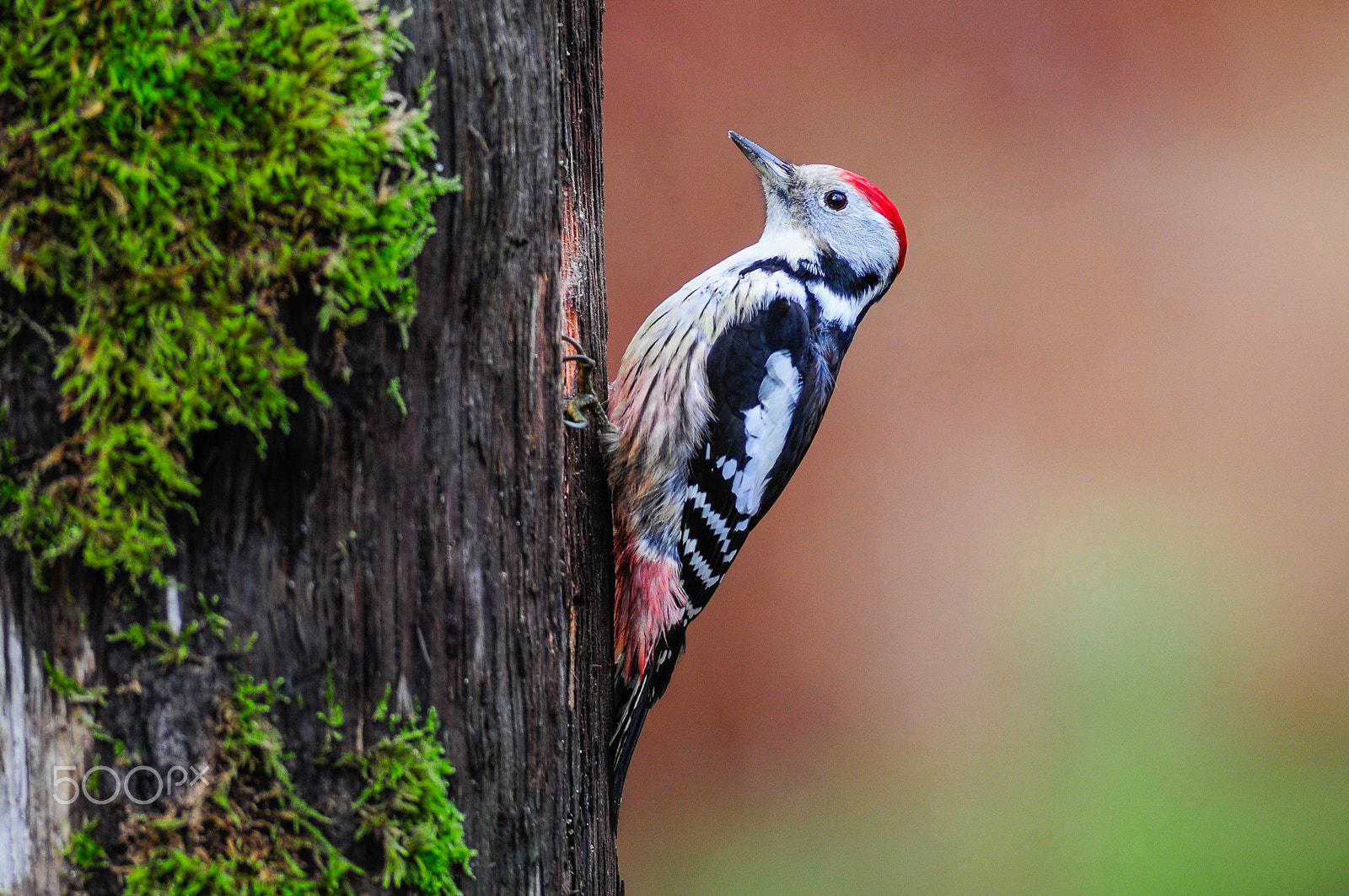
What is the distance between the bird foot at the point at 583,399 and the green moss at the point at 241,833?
82 centimetres

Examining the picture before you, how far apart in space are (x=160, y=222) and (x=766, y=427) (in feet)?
4.35

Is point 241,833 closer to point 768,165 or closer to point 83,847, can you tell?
point 83,847

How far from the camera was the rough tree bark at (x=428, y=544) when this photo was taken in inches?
35.7

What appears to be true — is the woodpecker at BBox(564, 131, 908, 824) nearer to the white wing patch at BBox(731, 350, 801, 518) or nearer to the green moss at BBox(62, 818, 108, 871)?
the white wing patch at BBox(731, 350, 801, 518)

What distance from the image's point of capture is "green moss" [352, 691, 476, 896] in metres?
0.99

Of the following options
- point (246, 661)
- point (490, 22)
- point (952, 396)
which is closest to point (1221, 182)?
point (952, 396)

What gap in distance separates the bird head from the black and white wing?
1.11ft

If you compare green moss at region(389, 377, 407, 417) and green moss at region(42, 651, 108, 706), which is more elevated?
green moss at region(389, 377, 407, 417)

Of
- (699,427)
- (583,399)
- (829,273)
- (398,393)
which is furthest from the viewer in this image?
(829,273)

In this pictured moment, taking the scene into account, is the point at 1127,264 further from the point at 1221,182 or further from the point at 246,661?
the point at 246,661

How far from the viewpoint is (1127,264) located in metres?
4.44

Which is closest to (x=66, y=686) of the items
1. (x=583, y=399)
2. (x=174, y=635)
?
(x=174, y=635)

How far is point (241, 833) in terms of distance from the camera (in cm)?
94

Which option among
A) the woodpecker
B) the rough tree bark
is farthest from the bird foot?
the rough tree bark
